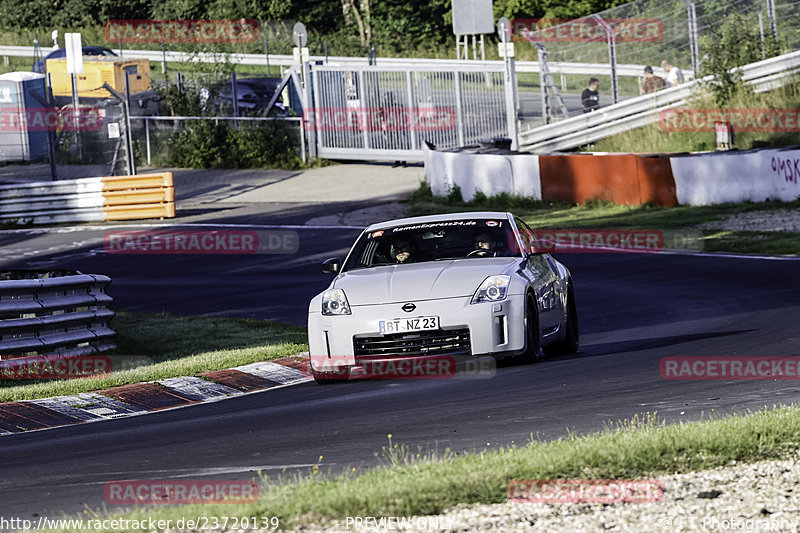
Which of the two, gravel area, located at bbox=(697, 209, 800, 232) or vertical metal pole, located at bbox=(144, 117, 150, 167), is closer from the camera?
gravel area, located at bbox=(697, 209, 800, 232)

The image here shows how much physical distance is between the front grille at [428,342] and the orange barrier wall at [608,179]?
1605 centimetres

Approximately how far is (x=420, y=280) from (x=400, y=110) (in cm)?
2505

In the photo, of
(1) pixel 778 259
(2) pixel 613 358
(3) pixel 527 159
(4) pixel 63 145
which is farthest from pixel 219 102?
(2) pixel 613 358

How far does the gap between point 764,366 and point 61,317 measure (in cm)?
712

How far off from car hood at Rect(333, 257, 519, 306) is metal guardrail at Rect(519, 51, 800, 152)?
21.6 m

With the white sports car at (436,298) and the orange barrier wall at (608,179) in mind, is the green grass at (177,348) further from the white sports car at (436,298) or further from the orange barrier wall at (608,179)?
the orange barrier wall at (608,179)

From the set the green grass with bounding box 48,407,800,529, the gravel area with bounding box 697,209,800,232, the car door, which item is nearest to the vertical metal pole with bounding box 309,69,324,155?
the gravel area with bounding box 697,209,800,232

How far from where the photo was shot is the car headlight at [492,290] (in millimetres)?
10219

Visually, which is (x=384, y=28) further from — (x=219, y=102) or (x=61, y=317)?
(x=61, y=317)

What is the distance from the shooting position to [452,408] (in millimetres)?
8898

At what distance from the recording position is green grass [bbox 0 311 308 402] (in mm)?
11617

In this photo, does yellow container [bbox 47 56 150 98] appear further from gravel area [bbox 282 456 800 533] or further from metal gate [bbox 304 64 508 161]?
gravel area [bbox 282 456 800 533]

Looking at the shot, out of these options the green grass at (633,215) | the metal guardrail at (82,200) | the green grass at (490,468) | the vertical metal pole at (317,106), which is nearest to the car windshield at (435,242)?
the green grass at (490,468)

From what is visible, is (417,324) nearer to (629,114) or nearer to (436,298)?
(436,298)
